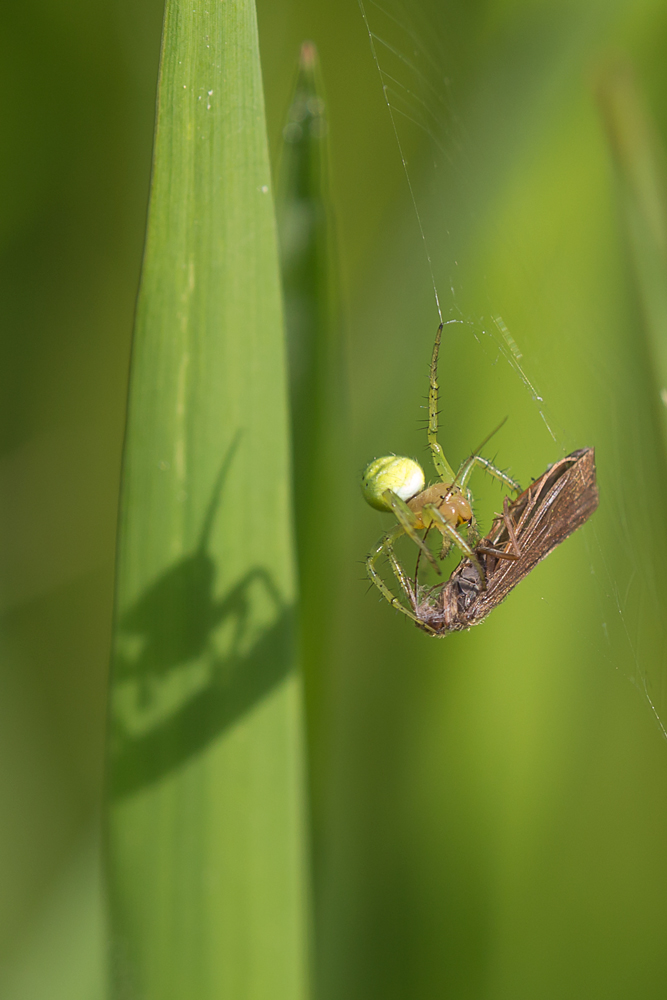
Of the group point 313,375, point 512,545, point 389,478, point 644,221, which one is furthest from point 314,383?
point 644,221

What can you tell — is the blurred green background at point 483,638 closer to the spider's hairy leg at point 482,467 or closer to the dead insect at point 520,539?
the spider's hairy leg at point 482,467

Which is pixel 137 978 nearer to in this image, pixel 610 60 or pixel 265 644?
pixel 265 644

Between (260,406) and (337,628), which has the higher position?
(260,406)

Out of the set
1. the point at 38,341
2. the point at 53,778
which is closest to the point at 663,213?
the point at 38,341

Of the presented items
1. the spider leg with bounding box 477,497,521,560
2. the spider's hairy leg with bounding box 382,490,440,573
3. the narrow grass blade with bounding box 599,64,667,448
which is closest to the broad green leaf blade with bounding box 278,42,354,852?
the spider's hairy leg with bounding box 382,490,440,573

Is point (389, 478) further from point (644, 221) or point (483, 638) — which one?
point (644, 221)

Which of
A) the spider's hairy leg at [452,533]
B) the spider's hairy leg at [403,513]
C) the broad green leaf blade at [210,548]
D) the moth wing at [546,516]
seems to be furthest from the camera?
the spider's hairy leg at [403,513]

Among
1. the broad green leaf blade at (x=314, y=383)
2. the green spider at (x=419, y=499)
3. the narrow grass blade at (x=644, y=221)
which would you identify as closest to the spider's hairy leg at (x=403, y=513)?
the green spider at (x=419, y=499)
